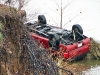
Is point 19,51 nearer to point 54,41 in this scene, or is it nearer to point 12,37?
point 12,37

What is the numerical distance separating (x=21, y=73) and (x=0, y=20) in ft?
2.60

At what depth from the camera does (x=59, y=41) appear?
32.3 feet

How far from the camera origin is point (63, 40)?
10.1m

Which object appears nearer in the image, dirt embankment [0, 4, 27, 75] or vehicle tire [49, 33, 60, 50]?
dirt embankment [0, 4, 27, 75]

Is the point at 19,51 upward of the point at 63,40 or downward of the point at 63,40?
upward

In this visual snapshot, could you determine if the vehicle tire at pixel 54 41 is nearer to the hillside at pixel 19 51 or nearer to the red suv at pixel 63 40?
the red suv at pixel 63 40

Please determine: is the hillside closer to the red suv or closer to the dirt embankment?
the dirt embankment

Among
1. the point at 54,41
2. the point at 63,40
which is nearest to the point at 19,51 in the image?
the point at 54,41

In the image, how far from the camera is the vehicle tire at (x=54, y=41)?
32.1 feet

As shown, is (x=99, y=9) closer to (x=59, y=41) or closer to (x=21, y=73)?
(x=59, y=41)

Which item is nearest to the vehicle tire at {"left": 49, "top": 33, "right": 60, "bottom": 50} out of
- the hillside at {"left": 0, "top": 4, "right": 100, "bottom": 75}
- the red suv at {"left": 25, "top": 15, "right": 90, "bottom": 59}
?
the red suv at {"left": 25, "top": 15, "right": 90, "bottom": 59}

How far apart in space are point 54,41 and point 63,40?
19.1 inches

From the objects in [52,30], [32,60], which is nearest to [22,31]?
[32,60]

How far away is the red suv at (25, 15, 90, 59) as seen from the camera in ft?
31.9
